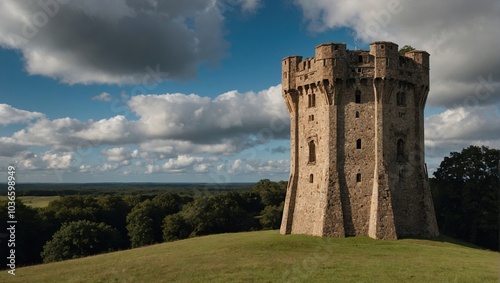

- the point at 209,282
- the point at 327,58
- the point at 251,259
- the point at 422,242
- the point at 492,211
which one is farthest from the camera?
the point at 492,211

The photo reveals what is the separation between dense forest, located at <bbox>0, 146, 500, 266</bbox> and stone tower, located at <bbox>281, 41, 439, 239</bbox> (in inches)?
486

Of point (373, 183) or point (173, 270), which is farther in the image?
point (373, 183)

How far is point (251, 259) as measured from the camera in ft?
81.4

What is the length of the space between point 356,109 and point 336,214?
9.29 m

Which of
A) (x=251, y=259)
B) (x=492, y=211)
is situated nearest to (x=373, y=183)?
(x=251, y=259)

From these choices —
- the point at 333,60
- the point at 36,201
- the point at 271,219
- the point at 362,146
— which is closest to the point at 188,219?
the point at 271,219

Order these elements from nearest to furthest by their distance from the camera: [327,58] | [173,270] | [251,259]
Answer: [173,270]
[251,259]
[327,58]

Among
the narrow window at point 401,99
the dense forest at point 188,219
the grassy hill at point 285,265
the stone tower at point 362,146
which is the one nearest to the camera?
the grassy hill at point 285,265

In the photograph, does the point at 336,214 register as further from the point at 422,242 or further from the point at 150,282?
the point at 150,282

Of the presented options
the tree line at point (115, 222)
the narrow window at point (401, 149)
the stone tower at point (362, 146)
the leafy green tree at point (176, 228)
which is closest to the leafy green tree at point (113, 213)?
the tree line at point (115, 222)

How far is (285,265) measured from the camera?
910 inches

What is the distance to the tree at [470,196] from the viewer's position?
146 ft

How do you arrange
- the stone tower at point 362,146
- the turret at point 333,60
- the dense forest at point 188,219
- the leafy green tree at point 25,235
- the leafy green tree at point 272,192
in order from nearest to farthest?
the stone tower at point 362,146 → the turret at point 333,60 → the leafy green tree at point 25,235 → the dense forest at point 188,219 → the leafy green tree at point 272,192

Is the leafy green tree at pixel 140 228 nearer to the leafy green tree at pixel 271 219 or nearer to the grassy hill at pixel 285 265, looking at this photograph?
the leafy green tree at pixel 271 219
